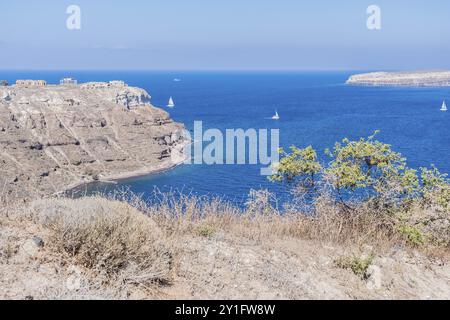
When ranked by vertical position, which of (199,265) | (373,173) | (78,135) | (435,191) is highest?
(373,173)

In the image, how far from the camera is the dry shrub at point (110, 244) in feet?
16.5

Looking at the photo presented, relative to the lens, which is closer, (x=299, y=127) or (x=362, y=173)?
(x=362, y=173)

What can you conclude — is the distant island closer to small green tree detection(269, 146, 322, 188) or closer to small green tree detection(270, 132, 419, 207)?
small green tree detection(270, 132, 419, 207)

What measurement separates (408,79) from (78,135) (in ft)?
488

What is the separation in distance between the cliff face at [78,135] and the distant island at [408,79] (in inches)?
4792

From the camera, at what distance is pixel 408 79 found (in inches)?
7264

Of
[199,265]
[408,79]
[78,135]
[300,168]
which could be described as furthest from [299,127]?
[408,79]

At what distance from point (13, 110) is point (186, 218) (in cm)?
6540

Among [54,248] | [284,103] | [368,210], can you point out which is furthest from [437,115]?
[54,248]

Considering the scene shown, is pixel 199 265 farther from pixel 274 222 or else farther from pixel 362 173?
pixel 362 173

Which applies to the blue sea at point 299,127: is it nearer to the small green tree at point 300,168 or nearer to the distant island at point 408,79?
the small green tree at point 300,168

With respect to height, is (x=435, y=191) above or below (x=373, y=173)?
below

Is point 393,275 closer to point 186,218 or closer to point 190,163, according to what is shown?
point 186,218

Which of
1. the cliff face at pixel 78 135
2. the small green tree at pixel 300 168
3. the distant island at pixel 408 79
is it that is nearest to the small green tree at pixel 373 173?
the small green tree at pixel 300 168
